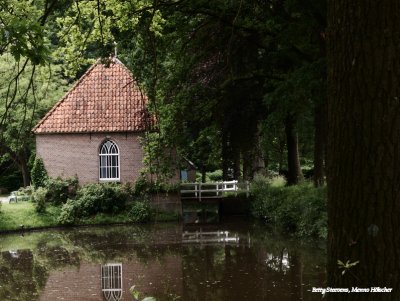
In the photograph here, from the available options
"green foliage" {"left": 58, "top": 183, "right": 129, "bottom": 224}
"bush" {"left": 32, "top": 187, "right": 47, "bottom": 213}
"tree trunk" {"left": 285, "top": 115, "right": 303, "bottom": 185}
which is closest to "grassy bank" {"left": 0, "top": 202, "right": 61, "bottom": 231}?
"bush" {"left": 32, "top": 187, "right": 47, "bottom": 213}

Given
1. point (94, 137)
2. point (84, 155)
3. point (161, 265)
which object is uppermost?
point (94, 137)

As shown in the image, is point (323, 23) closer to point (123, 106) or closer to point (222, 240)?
point (222, 240)

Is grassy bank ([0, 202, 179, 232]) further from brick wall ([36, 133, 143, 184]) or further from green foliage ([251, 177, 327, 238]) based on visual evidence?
green foliage ([251, 177, 327, 238])

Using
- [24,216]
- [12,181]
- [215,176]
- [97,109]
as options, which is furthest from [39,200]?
[215,176]

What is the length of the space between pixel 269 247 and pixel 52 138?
573 inches

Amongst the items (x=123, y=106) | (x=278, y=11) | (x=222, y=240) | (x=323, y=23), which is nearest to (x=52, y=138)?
(x=123, y=106)

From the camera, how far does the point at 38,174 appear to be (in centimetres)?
2692

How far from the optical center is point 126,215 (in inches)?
974

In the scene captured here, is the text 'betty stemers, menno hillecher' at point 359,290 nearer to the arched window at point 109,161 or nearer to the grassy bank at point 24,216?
the grassy bank at point 24,216

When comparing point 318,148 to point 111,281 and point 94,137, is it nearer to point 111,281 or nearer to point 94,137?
point 111,281

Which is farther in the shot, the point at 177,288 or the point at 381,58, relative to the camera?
the point at 177,288

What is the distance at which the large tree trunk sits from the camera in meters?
2.41

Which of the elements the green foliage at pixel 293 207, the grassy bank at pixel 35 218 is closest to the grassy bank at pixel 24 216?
the grassy bank at pixel 35 218

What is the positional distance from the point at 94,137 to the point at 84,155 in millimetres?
1004
